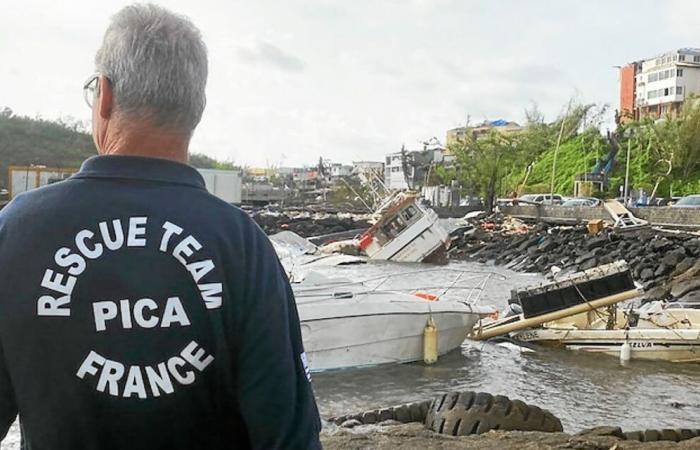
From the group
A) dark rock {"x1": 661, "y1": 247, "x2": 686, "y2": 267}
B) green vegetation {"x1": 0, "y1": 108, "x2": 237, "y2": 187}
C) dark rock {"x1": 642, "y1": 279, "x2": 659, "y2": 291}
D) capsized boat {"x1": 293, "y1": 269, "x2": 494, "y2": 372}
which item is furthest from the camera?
green vegetation {"x1": 0, "y1": 108, "x2": 237, "y2": 187}

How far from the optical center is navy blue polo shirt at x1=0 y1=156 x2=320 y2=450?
1.57 meters

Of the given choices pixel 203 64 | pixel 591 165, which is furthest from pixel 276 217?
pixel 203 64

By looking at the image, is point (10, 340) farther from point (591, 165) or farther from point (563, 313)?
point (591, 165)

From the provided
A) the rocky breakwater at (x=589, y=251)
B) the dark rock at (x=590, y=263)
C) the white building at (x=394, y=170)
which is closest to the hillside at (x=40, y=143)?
the white building at (x=394, y=170)

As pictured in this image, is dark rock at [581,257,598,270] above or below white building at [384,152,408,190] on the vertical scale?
below

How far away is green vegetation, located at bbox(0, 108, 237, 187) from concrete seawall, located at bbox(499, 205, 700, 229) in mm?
56344

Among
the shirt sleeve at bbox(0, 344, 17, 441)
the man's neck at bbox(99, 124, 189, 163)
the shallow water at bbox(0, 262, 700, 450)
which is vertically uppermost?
the man's neck at bbox(99, 124, 189, 163)

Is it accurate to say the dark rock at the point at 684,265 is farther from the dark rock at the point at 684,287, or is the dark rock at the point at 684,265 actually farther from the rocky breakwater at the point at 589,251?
the dark rock at the point at 684,287

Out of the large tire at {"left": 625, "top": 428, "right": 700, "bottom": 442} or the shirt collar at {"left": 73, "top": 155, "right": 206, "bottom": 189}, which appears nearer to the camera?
the shirt collar at {"left": 73, "top": 155, "right": 206, "bottom": 189}

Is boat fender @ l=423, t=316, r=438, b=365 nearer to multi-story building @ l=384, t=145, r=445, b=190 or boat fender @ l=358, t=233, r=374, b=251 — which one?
boat fender @ l=358, t=233, r=374, b=251

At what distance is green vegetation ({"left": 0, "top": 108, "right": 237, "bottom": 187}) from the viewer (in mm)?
98688

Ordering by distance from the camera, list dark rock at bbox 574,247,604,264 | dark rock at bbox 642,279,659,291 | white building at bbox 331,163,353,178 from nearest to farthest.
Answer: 1. dark rock at bbox 642,279,659,291
2. dark rock at bbox 574,247,604,264
3. white building at bbox 331,163,353,178

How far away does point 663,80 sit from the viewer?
93.2m

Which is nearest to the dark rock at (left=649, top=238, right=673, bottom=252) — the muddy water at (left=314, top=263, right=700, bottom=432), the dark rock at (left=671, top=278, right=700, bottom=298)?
the dark rock at (left=671, top=278, right=700, bottom=298)
